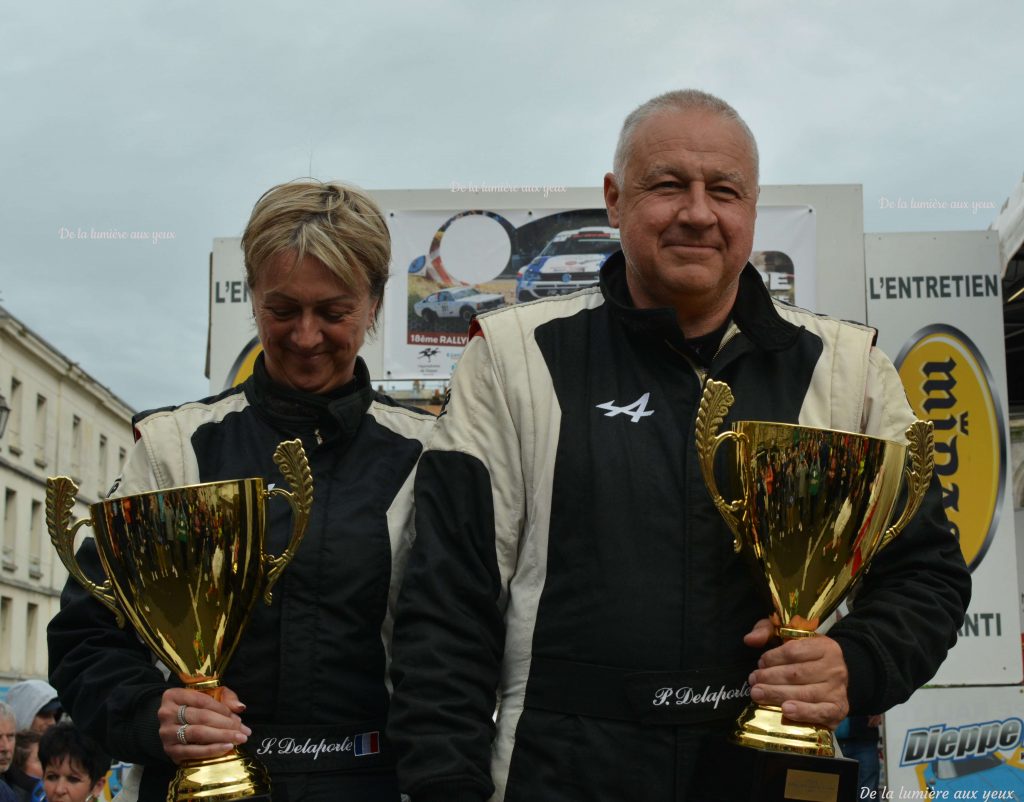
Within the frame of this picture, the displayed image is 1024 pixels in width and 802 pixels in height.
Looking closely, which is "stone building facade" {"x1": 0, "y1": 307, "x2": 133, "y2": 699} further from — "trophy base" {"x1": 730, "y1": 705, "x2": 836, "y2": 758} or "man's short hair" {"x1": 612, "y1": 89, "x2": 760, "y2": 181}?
"trophy base" {"x1": 730, "y1": 705, "x2": 836, "y2": 758}

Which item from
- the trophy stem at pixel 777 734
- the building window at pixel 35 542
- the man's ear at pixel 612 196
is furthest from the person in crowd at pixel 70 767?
the building window at pixel 35 542

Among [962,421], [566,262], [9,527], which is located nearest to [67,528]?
[566,262]

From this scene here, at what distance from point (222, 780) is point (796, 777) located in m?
0.85

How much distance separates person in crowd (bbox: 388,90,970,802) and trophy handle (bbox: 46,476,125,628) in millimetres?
526

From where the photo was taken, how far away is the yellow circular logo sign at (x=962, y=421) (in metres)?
5.47

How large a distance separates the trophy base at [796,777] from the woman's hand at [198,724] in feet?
2.57

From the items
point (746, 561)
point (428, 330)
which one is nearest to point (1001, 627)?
point (428, 330)

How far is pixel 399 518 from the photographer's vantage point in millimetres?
2326

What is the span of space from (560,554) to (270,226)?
803mm

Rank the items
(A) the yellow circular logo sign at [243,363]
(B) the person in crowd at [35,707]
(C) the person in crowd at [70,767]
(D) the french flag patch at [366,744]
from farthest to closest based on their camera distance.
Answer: (B) the person in crowd at [35,707] < (A) the yellow circular logo sign at [243,363] < (C) the person in crowd at [70,767] < (D) the french flag patch at [366,744]

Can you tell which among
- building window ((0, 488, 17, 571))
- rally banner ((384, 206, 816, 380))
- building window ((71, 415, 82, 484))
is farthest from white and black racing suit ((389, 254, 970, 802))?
building window ((71, 415, 82, 484))

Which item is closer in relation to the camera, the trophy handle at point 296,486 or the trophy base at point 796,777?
the trophy base at point 796,777

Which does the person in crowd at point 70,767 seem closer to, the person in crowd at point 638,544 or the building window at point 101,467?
the person in crowd at point 638,544

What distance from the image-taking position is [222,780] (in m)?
1.98
